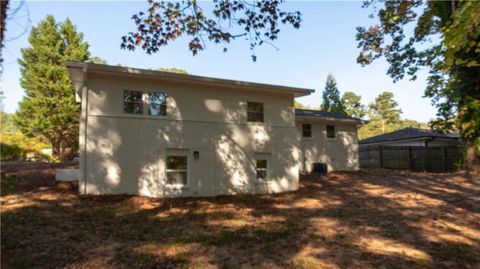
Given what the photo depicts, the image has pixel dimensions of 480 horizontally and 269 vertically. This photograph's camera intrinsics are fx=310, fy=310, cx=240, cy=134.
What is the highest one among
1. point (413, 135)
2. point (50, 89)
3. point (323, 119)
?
point (50, 89)

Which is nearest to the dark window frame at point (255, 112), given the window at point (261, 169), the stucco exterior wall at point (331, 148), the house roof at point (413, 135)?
the window at point (261, 169)

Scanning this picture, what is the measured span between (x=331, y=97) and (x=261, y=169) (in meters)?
31.9

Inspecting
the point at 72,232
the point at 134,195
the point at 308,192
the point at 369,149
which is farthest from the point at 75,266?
the point at 369,149

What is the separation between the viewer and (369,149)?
86.8ft

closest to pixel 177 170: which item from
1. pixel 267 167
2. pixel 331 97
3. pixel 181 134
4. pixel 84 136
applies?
pixel 181 134

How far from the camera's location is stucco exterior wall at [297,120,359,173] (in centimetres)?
2102

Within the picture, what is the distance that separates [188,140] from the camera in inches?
504

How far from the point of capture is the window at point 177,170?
1246cm

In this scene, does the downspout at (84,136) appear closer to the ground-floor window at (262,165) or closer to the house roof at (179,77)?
the house roof at (179,77)

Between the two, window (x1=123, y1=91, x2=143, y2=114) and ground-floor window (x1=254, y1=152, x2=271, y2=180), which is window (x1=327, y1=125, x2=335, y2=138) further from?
window (x1=123, y1=91, x2=143, y2=114)

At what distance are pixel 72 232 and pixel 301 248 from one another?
18.1 ft

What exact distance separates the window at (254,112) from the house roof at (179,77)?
2.74ft

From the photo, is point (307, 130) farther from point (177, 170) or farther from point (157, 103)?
point (157, 103)

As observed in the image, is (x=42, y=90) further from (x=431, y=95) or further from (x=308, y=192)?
(x=431, y=95)
